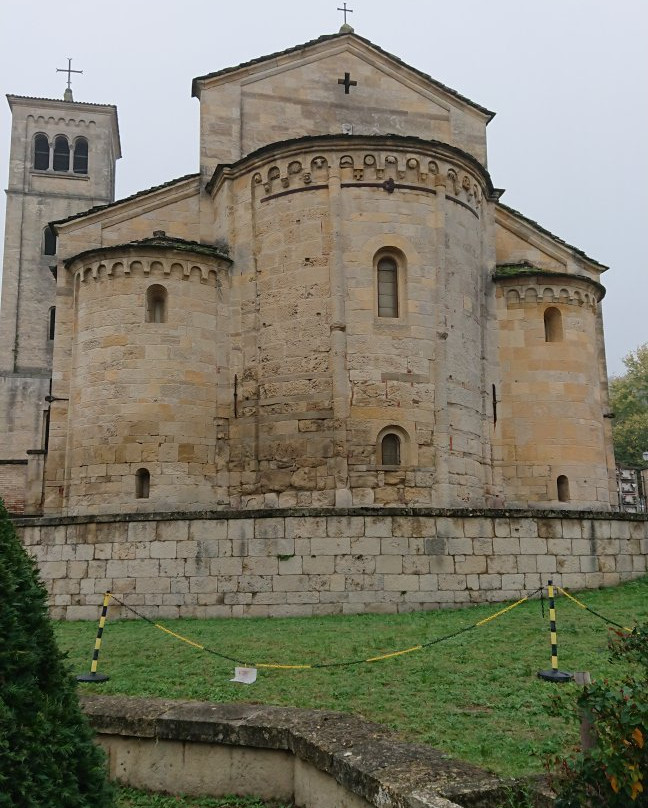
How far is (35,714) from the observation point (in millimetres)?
3518

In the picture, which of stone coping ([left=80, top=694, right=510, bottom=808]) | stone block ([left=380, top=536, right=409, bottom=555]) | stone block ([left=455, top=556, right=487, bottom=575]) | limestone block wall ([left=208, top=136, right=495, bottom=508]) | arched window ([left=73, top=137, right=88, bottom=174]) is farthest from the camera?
arched window ([left=73, top=137, right=88, bottom=174])

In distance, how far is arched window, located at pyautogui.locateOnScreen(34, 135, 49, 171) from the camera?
43.6 meters

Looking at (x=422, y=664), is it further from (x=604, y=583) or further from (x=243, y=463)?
(x=243, y=463)

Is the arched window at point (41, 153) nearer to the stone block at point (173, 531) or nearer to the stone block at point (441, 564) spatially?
the stone block at point (173, 531)

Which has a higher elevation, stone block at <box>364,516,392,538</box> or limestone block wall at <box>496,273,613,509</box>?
limestone block wall at <box>496,273,613,509</box>

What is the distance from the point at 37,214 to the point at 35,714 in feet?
140

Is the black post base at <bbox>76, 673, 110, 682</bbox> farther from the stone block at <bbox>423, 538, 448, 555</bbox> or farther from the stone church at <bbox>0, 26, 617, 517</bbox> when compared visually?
the stone church at <bbox>0, 26, 617, 517</bbox>

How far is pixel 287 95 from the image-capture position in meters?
22.2

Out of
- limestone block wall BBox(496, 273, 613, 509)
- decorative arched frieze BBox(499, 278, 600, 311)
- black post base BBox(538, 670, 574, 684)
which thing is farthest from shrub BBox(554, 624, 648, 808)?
decorative arched frieze BBox(499, 278, 600, 311)

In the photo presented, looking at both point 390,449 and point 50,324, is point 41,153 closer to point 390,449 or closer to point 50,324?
point 50,324

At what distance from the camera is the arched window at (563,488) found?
Answer: 68.1 feet

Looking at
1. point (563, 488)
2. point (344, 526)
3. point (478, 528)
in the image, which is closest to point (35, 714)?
point (344, 526)

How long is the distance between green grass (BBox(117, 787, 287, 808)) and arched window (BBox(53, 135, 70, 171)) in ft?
141

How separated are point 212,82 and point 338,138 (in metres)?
5.47
